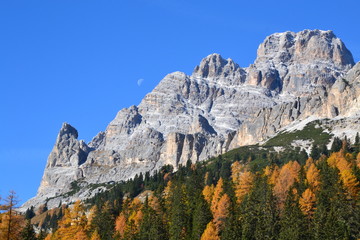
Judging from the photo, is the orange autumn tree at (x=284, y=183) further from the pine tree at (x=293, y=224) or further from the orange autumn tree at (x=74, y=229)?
the orange autumn tree at (x=74, y=229)

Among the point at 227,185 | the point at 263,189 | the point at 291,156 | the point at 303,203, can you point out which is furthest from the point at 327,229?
the point at 291,156

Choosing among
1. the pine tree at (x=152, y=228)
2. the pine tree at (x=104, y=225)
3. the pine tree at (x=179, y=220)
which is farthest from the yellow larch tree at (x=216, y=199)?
the pine tree at (x=104, y=225)

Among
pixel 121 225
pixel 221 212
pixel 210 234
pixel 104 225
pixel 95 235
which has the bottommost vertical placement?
pixel 210 234

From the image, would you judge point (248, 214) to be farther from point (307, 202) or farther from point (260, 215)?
point (307, 202)

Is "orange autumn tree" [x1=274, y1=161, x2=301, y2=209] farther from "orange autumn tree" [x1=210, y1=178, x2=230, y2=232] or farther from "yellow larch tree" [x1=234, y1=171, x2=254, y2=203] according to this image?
"orange autumn tree" [x1=210, y1=178, x2=230, y2=232]

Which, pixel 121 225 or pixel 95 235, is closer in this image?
pixel 95 235

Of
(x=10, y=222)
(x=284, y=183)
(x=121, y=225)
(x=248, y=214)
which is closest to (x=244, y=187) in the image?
(x=284, y=183)

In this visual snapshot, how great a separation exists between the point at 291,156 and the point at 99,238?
102 metres

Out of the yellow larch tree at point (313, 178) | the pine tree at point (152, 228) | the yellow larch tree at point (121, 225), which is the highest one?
the yellow larch tree at point (313, 178)

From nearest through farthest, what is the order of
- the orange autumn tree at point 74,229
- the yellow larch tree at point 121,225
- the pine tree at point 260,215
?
the pine tree at point 260,215
the orange autumn tree at point 74,229
the yellow larch tree at point 121,225

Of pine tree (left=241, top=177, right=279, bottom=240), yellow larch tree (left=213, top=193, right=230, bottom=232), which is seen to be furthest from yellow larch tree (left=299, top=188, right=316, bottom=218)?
yellow larch tree (left=213, top=193, right=230, bottom=232)

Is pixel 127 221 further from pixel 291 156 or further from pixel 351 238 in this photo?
pixel 291 156

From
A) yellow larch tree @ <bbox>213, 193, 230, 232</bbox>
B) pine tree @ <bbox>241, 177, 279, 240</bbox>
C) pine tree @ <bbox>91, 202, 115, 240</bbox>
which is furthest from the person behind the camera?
pine tree @ <bbox>91, 202, 115, 240</bbox>

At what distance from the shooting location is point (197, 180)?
5812 inches
